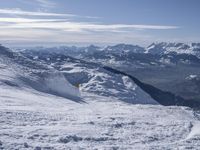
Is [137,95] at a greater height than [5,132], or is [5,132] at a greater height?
[5,132]

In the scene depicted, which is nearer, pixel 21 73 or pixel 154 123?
pixel 154 123

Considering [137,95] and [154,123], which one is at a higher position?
[154,123]

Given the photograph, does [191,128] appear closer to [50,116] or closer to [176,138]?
[176,138]

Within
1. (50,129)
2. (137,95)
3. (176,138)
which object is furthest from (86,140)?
(137,95)

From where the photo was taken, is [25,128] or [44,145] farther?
[25,128]

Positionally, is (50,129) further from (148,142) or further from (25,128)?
(148,142)

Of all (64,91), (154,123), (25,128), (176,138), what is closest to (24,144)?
(25,128)

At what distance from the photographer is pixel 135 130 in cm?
3966

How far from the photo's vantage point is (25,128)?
34.9 meters

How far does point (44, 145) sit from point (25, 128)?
512 cm

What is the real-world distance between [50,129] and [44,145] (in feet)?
17.0

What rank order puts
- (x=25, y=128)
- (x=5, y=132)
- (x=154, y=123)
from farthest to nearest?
(x=154, y=123), (x=25, y=128), (x=5, y=132)

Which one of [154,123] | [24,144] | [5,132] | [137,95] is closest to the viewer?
[24,144]

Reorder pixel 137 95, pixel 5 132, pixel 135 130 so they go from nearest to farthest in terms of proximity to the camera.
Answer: pixel 5 132 < pixel 135 130 < pixel 137 95
